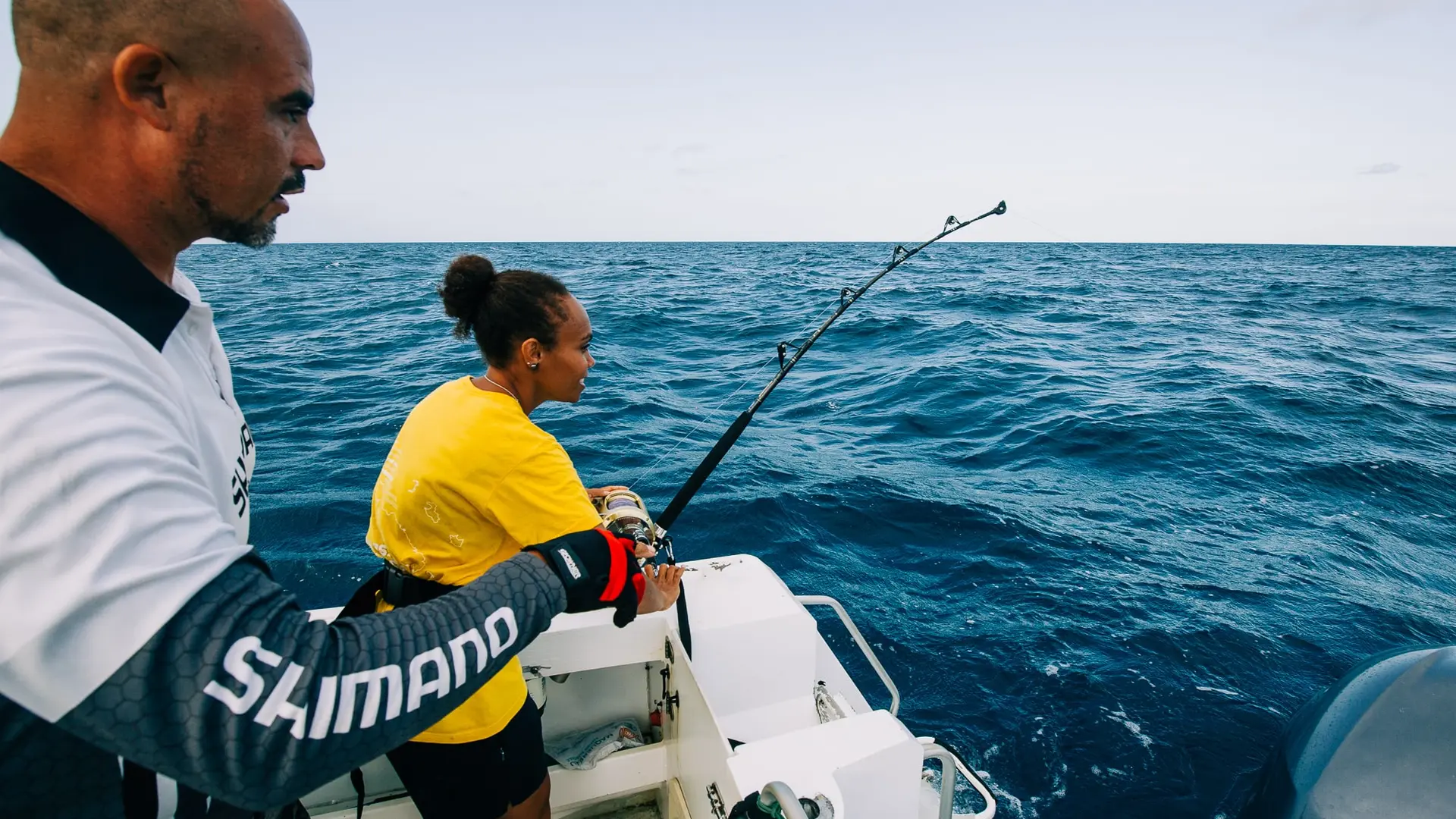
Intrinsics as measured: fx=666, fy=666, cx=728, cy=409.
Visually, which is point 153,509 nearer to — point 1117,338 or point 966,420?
point 966,420

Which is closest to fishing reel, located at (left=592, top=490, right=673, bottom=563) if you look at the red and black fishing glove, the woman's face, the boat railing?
the woman's face

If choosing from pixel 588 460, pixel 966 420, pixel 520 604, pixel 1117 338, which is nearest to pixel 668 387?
pixel 588 460

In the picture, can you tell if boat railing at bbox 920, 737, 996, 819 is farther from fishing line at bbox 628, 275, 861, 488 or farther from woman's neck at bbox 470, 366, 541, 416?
fishing line at bbox 628, 275, 861, 488

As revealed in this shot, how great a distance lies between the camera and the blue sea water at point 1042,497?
3893 mm

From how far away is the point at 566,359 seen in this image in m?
1.95

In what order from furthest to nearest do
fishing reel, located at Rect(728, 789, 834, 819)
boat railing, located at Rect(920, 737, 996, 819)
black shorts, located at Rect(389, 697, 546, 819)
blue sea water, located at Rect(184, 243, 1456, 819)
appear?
blue sea water, located at Rect(184, 243, 1456, 819) → boat railing, located at Rect(920, 737, 996, 819) → black shorts, located at Rect(389, 697, 546, 819) → fishing reel, located at Rect(728, 789, 834, 819)

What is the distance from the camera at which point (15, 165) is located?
745 millimetres

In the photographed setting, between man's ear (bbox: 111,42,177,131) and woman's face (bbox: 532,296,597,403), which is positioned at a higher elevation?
man's ear (bbox: 111,42,177,131)

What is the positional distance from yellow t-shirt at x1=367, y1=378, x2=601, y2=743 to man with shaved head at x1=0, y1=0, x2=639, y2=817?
0.64 m

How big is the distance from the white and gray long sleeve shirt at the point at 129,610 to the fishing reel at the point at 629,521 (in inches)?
55.3

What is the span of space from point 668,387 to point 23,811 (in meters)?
9.13

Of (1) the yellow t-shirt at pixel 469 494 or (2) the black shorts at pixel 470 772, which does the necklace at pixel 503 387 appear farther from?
(2) the black shorts at pixel 470 772

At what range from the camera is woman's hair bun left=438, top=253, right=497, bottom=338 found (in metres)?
1.96

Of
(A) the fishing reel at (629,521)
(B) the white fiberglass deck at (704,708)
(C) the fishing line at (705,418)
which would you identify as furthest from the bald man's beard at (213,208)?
(C) the fishing line at (705,418)
